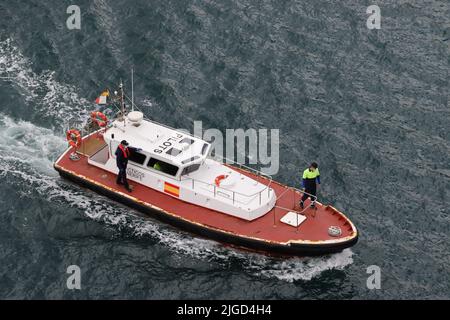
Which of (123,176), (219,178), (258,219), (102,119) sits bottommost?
(258,219)

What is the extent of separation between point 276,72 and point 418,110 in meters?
8.55

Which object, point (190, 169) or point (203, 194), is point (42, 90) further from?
point (203, 194)

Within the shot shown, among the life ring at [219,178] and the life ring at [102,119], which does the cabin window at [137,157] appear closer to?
the life ring at [102,119]

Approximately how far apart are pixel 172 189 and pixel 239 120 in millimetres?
7915

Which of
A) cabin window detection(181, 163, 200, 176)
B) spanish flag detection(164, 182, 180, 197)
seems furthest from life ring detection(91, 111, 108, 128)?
cabin window detection(181, 163, 200, 176)

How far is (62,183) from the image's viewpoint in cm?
4084

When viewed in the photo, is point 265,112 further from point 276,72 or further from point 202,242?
point 202,242

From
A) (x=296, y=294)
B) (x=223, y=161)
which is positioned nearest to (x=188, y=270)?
(x=296, y=294)

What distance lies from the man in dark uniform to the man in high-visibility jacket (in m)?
8.35

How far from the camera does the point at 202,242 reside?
124 feet

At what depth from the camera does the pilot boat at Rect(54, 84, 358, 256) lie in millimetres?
36656

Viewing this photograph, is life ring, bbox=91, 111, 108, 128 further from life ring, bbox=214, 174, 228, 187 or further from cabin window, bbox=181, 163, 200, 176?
life ring, bbox=214, 174, 228, 187

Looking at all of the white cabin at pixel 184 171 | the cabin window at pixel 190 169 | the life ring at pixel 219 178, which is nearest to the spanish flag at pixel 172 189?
the white cabin at pixel 184 171

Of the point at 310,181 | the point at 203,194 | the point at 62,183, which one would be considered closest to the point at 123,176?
the point at 62,183
